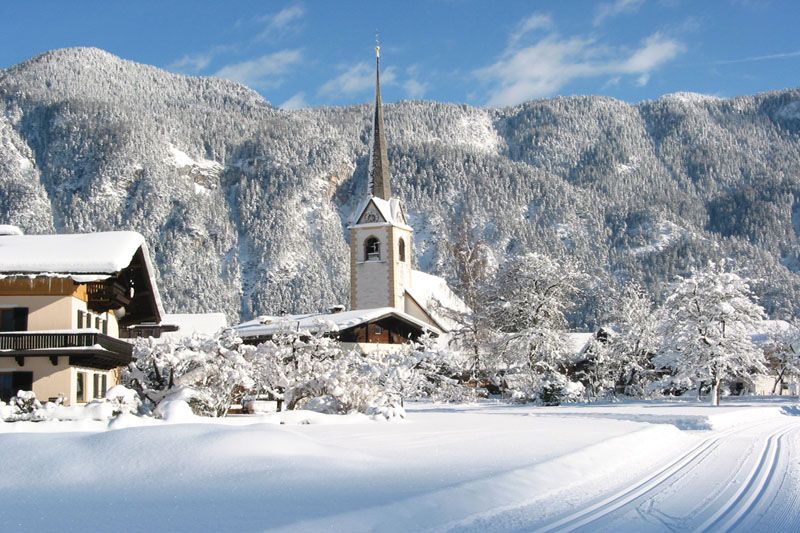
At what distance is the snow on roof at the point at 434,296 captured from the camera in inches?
2862

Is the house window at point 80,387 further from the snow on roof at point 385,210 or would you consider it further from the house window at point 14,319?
the snow on roof at point 385,210

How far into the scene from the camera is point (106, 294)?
31.5 m

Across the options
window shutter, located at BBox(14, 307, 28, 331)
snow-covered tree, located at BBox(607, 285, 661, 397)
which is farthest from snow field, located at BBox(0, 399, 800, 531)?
snow-covered tree, located at BBox(607, 285, 661, 397)

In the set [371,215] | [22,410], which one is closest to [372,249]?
[371,215]

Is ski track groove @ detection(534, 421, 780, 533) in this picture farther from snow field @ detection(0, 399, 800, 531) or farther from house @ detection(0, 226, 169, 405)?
house @ detection(0, 226, 169, 405)

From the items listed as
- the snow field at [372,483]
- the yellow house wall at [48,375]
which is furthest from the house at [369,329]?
the snow field at [372,483]

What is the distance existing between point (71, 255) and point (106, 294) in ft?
9.34

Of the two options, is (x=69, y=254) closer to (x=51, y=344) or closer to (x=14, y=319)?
(x=14, y=319)

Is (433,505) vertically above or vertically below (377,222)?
below

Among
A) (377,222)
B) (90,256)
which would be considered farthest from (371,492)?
(377,222)

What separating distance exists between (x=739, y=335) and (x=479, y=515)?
40.0 metres

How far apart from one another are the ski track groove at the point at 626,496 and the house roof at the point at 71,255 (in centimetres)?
1917

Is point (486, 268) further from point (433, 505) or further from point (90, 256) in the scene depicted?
point (433, 505)

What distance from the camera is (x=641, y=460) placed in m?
17.5
